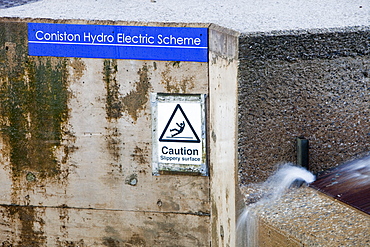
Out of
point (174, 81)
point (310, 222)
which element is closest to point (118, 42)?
point (174, 81)

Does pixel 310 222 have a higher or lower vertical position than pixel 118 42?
lower

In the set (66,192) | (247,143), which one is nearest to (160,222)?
(66,192)

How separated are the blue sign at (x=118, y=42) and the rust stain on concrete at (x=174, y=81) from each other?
0.23ft

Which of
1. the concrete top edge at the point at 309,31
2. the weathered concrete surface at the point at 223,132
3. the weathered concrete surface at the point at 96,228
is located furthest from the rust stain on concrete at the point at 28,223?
the concrete top edge at the point at 309,31

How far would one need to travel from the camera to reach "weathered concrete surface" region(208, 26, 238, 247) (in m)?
3.21

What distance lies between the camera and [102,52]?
417cm

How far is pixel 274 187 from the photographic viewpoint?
300 centimetres

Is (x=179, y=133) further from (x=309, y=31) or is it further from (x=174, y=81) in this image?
(x=309, y=31)

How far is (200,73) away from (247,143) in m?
1.16

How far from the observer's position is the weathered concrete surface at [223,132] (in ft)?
10.5

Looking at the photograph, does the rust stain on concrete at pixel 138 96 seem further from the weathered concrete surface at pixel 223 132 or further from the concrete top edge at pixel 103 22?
the weathered concrete surface at pixel 223 132

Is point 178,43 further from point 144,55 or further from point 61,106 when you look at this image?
point 61,106

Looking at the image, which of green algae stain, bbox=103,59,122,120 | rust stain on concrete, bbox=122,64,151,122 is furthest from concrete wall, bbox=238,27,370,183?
green algae stain, bbox=103,59,122,120

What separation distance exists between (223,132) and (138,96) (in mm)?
835
